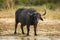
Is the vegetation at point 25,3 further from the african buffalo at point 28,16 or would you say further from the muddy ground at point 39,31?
the african buffalo at point 28,16

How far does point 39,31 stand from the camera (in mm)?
20047

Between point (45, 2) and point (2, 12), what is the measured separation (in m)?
9.27

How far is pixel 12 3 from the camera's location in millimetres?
30953

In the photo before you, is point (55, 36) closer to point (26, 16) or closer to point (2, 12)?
point (26, 16)

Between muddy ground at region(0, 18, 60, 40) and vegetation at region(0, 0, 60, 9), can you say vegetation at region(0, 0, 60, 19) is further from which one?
muddy ground at region(0, 18, 60, 40)

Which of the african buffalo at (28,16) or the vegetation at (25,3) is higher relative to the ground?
the african buffalo at (28,16)

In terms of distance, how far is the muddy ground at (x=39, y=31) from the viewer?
17.5m

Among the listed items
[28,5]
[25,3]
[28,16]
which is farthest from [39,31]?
[25,3]

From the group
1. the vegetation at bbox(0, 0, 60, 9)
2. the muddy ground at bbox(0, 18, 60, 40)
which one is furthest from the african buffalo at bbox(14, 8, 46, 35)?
the vegetation at bbox(0, 0, 60, 9)

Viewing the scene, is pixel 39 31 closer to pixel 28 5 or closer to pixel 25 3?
pixel 28 5

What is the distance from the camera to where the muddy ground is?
57.3 feet

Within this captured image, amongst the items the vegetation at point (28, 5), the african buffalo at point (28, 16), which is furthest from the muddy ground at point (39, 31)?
the vegetation at point (28, 5)

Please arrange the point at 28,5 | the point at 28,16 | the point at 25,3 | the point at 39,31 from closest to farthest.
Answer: the point at 28,16 → the point at 39,31 → the point at 28,5 → the point at 25,3

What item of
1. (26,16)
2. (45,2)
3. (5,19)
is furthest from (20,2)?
(26,16)
